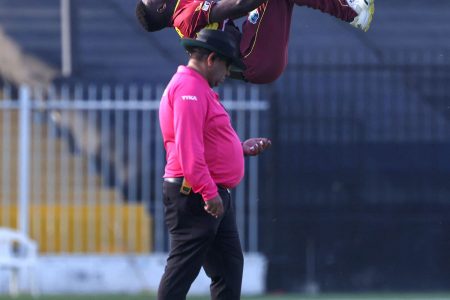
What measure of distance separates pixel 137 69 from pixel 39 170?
1573 mm

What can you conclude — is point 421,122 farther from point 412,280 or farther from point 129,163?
point 129,163

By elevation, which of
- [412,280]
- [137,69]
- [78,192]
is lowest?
[412,280]

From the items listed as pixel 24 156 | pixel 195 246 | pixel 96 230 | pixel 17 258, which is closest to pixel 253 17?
pixel 195 246

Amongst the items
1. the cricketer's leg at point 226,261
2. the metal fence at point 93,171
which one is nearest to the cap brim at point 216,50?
the cricketer's leg at point 226,261

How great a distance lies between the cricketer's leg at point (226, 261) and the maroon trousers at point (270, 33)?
2.30ft

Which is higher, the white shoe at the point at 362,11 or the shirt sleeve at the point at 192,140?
the white shoe at the point at 362,11

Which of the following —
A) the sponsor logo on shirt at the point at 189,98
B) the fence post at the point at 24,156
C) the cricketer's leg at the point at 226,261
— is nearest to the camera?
the sponsor logo on shirt at the point at 189,98

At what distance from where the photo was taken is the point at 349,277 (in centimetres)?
1196

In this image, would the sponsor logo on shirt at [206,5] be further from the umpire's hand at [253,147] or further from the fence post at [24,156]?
the fence post at [24,156]

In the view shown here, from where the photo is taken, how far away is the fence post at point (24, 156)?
473 inches

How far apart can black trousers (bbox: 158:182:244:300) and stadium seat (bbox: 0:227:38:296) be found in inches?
200

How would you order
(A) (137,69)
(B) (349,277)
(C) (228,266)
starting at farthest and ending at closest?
1. (A) (137,69)
2. (B) (349,277)
3. (C) (228,266)

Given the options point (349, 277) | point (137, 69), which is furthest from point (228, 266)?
point (137, 69)

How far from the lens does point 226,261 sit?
6.58m
